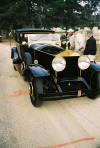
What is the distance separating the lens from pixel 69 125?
355cm

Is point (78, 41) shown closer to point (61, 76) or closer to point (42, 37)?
point (42, 37)

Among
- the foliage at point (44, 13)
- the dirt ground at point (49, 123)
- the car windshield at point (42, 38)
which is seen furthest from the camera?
the foliage at point (44, 13)

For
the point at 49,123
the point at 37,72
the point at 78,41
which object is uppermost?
the point at 78,41

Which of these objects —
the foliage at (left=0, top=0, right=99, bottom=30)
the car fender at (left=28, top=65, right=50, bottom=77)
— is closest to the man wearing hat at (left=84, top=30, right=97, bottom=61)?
the car fender at (left=28, top=65, right=50, bottom=77)

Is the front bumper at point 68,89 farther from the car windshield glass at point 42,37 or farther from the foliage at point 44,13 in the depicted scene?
the foliage at point 44,13

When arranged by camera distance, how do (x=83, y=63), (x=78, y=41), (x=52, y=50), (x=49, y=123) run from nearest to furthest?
1. (x=49, y=123)
2. (x=83, y=63)
3. (x=52, y=50)
4. (x=78, y=41)

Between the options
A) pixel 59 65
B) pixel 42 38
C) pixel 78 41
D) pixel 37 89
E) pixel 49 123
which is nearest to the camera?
pixel 49 123

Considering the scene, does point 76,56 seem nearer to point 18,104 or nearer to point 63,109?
point 63,109

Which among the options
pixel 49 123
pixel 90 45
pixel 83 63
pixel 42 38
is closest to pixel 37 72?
pixel 83 63

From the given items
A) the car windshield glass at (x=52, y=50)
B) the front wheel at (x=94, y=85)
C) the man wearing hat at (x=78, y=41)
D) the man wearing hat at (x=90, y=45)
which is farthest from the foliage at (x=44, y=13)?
the front wheel at (x=94, y=85)

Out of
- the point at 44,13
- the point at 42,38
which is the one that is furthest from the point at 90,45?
the point at 44,13

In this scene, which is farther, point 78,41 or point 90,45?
point 78,41

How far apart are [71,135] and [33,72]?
1806mm

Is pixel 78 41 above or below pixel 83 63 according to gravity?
above
